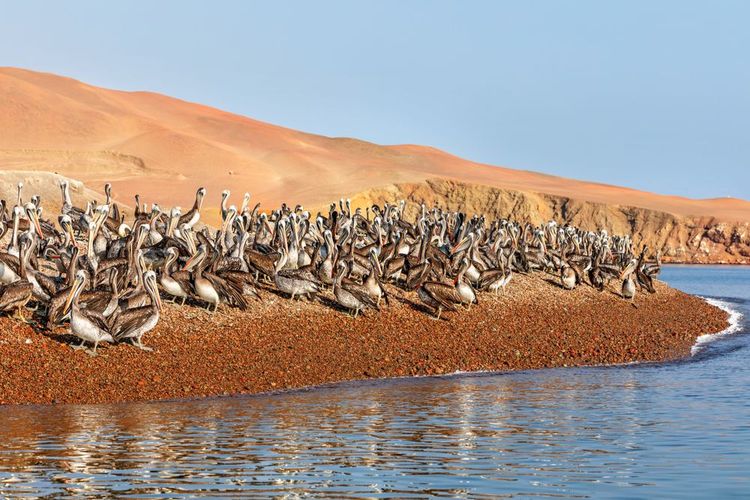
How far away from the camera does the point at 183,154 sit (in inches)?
3642

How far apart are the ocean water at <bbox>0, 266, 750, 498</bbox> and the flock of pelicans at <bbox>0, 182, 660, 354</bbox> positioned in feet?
10.5

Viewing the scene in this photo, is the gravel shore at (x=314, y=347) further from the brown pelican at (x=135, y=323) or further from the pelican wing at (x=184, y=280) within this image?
the pelican wing at (x=184, y=280)

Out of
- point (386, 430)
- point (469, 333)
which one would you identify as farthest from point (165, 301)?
point (386, 430)

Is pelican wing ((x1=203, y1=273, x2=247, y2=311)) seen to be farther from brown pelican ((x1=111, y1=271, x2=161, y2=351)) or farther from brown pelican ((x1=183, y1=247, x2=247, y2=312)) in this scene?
brown pelican ((x1=111, y1=271, x2=161, y2=351))

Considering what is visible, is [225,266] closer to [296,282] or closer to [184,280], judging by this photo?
[296,282]

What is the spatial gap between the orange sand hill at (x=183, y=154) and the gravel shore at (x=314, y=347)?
1777 inches

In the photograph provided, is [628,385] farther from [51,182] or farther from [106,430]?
[51,182]

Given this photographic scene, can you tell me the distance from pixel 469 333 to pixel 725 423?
8127mm

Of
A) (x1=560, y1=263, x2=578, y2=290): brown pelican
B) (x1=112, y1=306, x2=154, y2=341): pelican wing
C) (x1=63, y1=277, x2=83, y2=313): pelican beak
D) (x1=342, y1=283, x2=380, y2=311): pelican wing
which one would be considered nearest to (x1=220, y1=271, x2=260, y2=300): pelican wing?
(x1=342, y1=283, x2=380, y2=311): pelican wing

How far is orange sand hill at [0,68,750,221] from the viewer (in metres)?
79.2

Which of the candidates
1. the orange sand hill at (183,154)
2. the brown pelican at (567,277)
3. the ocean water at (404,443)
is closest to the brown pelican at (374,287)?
the ocean water at (404,443)

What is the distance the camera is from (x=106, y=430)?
515 inches

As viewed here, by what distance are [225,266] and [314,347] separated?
350 cm

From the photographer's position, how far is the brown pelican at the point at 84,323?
638 inches
